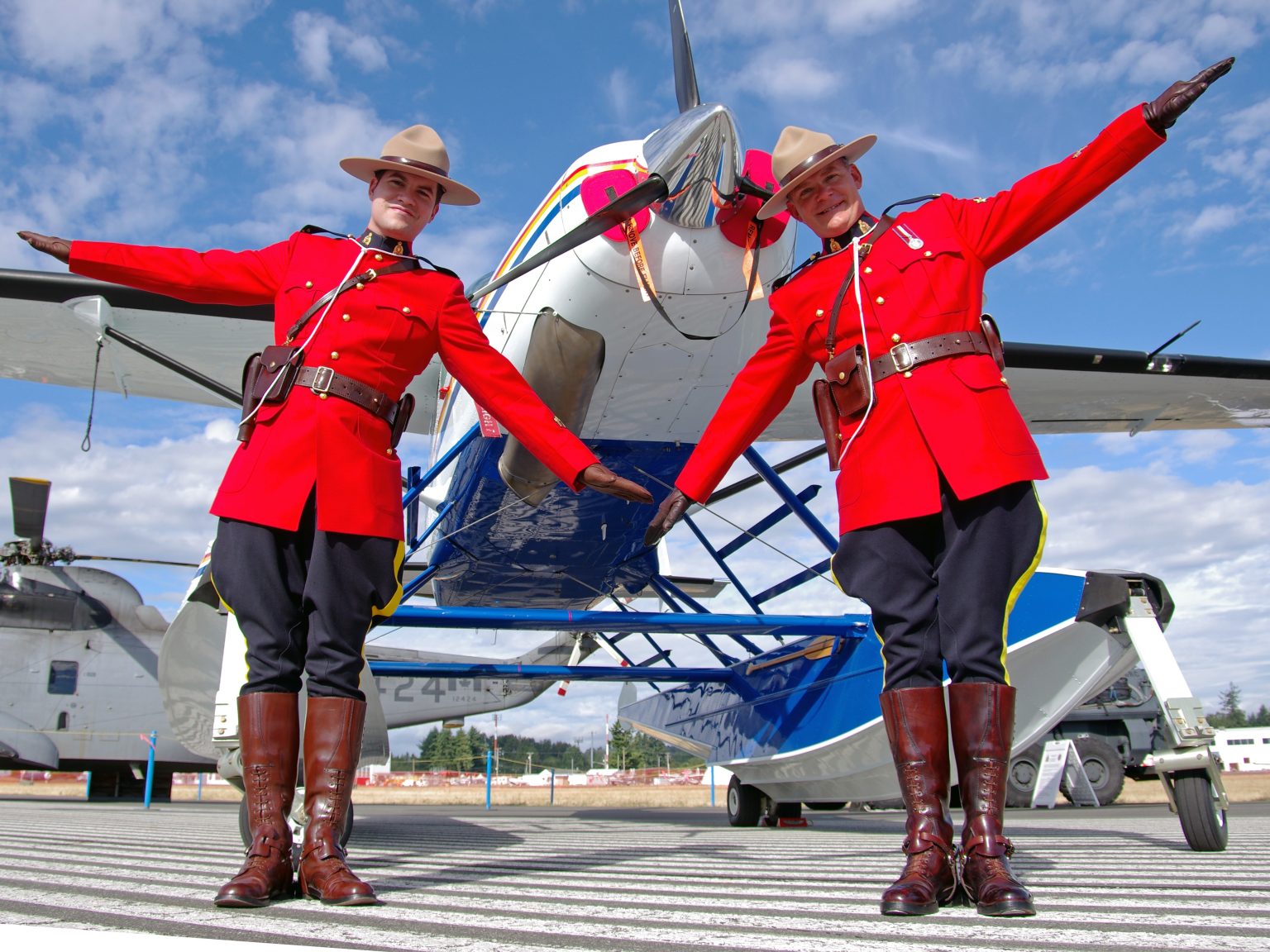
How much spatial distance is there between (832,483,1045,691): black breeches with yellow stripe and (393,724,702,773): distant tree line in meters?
44.4

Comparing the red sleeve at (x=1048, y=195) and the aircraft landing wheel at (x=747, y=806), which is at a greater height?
the red sleeve at (x=1048, y=195)

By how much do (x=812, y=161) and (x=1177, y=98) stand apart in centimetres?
90

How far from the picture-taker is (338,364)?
2.55m

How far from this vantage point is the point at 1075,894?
6.76 ft

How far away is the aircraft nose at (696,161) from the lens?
14.5ft

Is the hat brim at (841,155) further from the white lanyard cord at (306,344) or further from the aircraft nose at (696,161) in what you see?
the aircraft nose at (696,161)

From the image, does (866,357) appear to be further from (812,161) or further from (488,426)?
(488,426)

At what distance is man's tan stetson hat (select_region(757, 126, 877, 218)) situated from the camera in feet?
8.48

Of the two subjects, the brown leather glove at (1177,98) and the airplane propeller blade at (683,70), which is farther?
the airplane propeller blade at (683,70)

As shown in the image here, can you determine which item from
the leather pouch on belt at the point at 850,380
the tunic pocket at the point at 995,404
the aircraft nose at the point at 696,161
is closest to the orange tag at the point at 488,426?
the aircraft nose at the point at 696,161

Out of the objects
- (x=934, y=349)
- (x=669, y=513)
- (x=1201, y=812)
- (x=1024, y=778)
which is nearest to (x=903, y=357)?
(x=934, y=349)

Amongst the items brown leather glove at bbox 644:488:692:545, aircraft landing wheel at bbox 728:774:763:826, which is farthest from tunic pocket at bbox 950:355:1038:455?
aircraft landing wheel at bbox 728:774:763:826

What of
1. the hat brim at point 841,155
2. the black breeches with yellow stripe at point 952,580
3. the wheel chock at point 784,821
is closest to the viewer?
the black breeches with yellow stripe at point 952,580

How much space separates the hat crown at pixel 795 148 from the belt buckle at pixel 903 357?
0.61 meters
